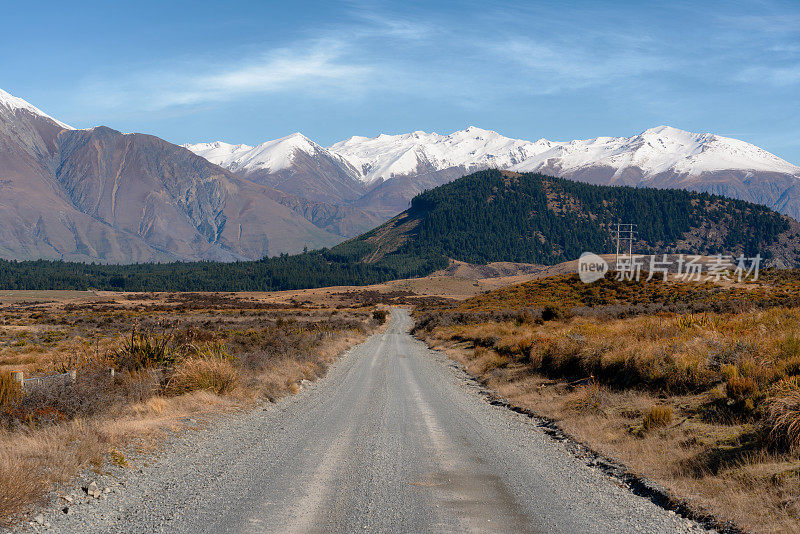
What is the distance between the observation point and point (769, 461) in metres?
7.92

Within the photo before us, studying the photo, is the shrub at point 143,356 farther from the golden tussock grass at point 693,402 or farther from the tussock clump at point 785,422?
the tussock clump at point 785,422

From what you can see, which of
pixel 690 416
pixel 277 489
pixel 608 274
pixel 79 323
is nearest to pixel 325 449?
pixel 277 489

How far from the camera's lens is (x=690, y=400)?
1174 cm

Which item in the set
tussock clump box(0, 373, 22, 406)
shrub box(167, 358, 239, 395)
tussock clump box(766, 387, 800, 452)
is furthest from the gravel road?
tussock clump box(0, 373, 22, 406)

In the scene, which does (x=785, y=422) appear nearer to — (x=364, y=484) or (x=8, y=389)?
(x=364, y=484)

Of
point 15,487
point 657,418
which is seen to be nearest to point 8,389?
point 15,487

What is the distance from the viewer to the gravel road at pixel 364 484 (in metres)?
6.67

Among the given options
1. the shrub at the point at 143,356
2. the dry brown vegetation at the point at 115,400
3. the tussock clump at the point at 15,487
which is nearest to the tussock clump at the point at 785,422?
the dry brown vegetation at the point at 115,400

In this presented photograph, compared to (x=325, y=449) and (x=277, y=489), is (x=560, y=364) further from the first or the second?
(x=277, y=489)

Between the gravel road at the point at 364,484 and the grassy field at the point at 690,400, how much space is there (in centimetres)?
97

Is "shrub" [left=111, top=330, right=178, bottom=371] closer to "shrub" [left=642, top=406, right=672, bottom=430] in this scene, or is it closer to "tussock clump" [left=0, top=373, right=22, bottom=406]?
"tussock clump" [left=0, top=373, right=22, bottom=406]

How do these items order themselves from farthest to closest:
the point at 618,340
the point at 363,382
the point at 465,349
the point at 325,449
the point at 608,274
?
the point at 608,274, the point at 465,349, the point at 363,382, the point at 618,340, the point at 325,449

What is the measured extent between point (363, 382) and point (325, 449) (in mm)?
11127

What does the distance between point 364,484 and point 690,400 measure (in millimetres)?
7497
